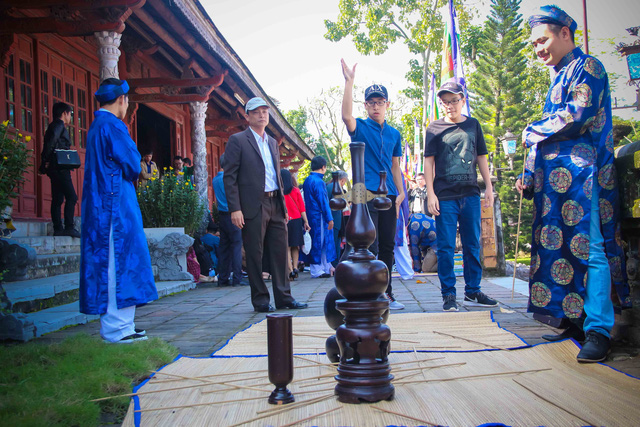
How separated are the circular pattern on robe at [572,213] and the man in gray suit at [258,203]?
2.65 m

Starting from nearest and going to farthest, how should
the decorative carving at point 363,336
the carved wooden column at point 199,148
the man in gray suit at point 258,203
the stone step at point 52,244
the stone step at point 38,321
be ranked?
the decorative carving at point 363,336 → the stone step at point 38,321 → the man in gray suit at point 258,203 → the stone step at point 52,244 → the carved wooden column at point 199,148

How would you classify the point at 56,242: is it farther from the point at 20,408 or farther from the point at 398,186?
the point at 20,408

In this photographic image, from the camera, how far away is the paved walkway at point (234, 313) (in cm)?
344

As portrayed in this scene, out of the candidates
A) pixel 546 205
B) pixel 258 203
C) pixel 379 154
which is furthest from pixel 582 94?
pixel 258 203

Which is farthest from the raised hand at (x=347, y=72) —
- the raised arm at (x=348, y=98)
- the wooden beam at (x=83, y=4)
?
the wooden beam at (x=83, y=4)

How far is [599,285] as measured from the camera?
9.39 ft

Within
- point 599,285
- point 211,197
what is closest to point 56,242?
point 599,285

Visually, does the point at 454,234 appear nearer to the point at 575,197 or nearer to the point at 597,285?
the point at 575,197

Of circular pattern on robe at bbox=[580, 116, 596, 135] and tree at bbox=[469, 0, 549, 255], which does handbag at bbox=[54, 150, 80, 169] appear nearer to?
circular pattern on robe at bbox=[580, 116, 596, 135]

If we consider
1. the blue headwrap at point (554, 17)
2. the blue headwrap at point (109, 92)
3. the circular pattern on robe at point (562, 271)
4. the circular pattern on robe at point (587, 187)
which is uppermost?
the blue headwrap at point (554, 17)

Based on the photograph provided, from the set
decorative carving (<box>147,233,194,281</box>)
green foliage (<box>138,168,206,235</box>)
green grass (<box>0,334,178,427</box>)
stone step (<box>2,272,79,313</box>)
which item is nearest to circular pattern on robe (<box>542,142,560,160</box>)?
green grass (<box>0,334,178,427</box>)

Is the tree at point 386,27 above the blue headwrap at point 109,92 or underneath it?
above

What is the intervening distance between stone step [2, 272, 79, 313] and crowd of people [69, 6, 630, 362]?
129 cm

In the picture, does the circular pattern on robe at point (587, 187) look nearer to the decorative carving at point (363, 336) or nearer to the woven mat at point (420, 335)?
the woven mat at point (420, 335)
